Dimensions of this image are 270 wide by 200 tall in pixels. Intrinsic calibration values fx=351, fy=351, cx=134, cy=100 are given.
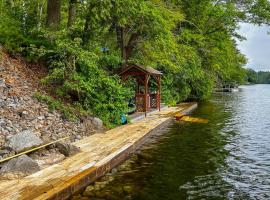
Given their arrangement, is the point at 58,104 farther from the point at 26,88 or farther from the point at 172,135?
the point at 172,135

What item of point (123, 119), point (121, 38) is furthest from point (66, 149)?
point (121, 38)

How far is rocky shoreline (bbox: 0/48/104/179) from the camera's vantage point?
9188 mm

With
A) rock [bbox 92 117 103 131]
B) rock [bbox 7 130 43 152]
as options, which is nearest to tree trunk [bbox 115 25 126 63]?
rock [bbox 92 117 103 131]

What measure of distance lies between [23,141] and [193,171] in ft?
16.5

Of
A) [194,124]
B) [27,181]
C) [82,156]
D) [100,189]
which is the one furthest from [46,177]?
[194,124]

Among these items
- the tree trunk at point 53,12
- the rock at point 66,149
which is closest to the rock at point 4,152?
the rock at point 66,149

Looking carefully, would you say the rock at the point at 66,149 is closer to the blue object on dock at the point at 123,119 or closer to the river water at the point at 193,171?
the river water at the point at 193,171

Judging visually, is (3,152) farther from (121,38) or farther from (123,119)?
(121,38)

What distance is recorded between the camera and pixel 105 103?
15781 millimetres

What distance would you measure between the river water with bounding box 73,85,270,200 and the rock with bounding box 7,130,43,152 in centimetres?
217

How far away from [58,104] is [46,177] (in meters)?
5.81

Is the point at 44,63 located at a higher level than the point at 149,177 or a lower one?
higher

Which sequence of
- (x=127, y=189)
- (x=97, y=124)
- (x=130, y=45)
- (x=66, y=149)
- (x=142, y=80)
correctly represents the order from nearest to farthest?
1. (x=127, y=189)
2. (x=66, y=149)
3. (x=97, y=124)
4. (x=142, y=80)
5. (x=130, y=45)

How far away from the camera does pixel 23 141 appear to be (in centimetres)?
962
